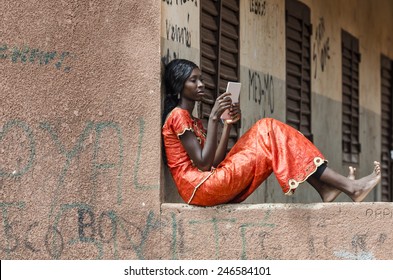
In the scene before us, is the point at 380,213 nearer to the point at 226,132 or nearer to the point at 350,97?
the point at 226,132

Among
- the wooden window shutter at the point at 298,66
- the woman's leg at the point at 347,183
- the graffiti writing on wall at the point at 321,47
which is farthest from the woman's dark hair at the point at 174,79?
the graffiti writing on wall at the point at 321,47

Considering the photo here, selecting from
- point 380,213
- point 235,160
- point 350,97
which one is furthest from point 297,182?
point 350,97

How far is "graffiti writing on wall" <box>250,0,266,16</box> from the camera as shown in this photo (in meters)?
9.31

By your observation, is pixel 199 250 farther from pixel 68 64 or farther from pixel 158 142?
pixel 68 64

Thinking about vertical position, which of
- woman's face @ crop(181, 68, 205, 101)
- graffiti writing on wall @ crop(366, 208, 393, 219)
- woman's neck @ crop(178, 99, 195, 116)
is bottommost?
graffiti writing on wall @ crop(366, 208, 393, 219)

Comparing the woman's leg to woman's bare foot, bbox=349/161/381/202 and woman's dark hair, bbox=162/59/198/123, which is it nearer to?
woman's bare foot, bbox=349/161/381/202

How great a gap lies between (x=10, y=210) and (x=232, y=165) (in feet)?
4.64

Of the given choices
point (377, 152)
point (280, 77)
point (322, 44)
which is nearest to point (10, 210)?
point (280, 77)

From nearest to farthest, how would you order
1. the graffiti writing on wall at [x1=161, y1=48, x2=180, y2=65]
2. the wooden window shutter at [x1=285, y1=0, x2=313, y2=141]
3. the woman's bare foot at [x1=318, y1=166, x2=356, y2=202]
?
1. the woman's bare foot at [x1=318, y1=166, x2=356, y2=202]
2. the graffiti writing on wall at [x1=161, y1=48, x2=180, y2=65]
3. the wooden window shutter at [x1=285, y1=0, x2=313, y2=141]

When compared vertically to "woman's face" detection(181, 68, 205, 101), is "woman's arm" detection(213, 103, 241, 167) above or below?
below

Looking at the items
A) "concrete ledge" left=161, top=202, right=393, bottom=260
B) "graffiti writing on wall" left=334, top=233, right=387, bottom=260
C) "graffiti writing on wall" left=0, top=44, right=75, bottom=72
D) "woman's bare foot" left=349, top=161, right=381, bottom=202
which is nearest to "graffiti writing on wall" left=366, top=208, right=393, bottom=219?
"concrete ledge" left=161, top=202, right=393, bottom=260

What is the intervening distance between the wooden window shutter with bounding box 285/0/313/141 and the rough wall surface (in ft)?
10.4

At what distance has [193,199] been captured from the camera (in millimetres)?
7035

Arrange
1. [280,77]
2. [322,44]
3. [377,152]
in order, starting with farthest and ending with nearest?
1. [377,152]
2. [322,44]
3. [280,77]
